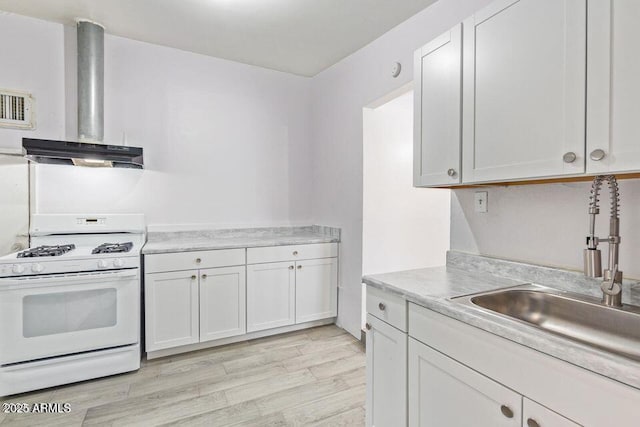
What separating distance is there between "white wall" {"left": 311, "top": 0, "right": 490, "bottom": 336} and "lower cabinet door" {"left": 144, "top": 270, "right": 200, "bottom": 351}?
1.34m

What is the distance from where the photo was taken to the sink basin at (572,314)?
41.6 inches

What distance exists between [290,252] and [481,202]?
171 cm

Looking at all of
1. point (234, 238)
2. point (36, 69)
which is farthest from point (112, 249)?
point (36, 69)

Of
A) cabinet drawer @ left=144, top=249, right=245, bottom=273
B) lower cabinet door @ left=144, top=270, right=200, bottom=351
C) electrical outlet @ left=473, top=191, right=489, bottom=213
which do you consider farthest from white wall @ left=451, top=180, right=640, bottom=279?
lower cabinet door @ left=144, top=270, right=200, bottom=351

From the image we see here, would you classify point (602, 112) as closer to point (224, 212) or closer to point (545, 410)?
point (545, 410)

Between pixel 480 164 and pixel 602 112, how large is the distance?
440 mm

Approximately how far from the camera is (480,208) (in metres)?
1.71

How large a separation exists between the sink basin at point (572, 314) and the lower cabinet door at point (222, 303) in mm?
1939

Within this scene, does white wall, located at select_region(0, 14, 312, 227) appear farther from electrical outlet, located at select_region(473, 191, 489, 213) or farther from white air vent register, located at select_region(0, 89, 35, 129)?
electrical outlet, located at select_region(473, 191, 489, 213)

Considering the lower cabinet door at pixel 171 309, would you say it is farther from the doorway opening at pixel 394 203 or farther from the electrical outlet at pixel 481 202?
the electrical outlet at pixel 481 202

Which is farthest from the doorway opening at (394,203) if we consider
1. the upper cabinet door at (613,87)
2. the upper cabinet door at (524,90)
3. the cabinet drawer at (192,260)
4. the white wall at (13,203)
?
the white wall at (13,203)

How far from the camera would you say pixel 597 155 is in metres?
0.99

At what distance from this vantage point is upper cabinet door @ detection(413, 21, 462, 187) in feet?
4.82

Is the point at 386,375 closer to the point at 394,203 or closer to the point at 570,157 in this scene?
the point at 570,157
